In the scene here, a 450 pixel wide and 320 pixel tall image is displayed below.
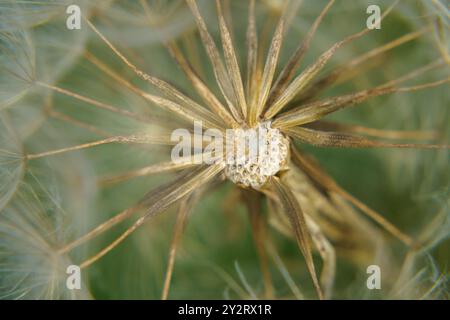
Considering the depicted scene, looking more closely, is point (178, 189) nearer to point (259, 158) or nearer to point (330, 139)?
A: point (259, 158)

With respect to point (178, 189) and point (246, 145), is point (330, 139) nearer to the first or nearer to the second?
→ point (246, 145)

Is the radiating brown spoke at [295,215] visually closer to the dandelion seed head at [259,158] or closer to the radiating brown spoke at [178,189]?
the dandelion seed head at [259,158]

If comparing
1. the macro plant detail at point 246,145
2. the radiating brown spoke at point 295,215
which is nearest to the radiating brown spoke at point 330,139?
the macro plant detail at point 246,145

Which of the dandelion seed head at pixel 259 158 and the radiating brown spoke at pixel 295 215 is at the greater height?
the dandelion seed head at pixel 259 158

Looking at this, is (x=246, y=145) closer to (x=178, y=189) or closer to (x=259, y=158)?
(x=259, y=158)

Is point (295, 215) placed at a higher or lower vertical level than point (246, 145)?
lower

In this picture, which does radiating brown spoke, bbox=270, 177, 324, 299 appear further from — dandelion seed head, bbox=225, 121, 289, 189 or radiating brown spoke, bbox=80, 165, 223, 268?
radiating brown spoke, bbox=80, 165, 223, 268

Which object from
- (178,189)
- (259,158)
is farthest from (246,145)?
(178,189)

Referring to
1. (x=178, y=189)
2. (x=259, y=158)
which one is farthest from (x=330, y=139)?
(x=178, y=189)

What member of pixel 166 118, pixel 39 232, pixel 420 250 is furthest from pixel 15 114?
pixel 420 250

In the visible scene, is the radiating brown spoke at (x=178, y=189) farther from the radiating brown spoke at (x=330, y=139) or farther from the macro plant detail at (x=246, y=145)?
the radiating brown spoke at (x=330, y=139)
